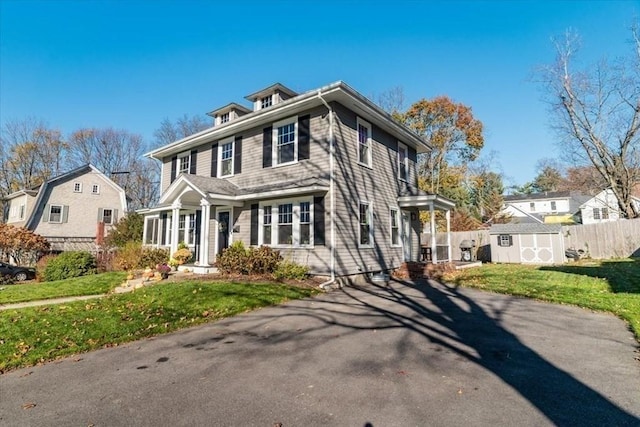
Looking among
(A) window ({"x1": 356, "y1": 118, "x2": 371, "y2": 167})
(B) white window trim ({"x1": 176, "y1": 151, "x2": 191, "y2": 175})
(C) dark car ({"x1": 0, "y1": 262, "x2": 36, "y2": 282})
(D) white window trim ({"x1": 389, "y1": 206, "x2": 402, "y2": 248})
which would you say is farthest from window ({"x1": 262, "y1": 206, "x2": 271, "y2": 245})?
(C) dark car ({"x1": 0, "y1": 262, "x2": 36, "y2": 282})

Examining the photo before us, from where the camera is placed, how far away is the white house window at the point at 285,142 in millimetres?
12109

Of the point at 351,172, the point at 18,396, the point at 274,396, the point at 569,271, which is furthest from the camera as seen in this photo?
the point at 569,271

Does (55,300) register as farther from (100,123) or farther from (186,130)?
(100,123)

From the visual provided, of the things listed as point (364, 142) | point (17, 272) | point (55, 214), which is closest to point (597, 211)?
point (364, 142)

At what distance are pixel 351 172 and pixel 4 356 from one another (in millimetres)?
9723

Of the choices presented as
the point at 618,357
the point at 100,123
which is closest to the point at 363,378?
the point at 618,357

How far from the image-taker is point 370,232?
Result: 12352mm

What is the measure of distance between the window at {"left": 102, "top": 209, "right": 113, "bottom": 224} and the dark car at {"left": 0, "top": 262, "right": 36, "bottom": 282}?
12.1 m

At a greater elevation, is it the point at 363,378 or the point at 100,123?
the point at 100,123

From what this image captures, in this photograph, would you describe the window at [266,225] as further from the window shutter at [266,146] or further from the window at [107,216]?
the window at [107,216]

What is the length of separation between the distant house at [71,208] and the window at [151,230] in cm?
621

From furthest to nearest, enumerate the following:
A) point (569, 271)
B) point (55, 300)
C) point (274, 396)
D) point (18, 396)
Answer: point (569, 271), point (55, 300), point (18, 396), point (274, 396)

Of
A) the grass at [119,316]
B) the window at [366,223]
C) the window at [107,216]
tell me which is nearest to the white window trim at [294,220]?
the window at [366,223]

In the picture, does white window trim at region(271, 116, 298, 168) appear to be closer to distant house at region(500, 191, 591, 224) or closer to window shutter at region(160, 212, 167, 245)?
window shutter at region(160, 212, 167, 245)
